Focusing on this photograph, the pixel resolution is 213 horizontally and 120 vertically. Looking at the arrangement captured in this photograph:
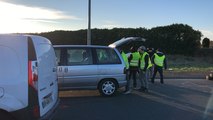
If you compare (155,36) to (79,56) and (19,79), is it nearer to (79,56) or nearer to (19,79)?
(79,56)

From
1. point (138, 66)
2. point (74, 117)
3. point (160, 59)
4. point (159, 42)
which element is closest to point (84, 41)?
point (159, 42)

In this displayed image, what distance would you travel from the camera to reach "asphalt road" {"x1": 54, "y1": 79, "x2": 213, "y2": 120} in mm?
10992

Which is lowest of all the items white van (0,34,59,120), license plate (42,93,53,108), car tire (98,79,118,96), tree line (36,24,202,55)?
car tire (98,79,118,96)

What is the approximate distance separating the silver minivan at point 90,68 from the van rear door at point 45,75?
5037mm

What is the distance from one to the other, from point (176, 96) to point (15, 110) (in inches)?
341

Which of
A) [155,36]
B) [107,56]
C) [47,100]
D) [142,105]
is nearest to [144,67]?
[107,56]

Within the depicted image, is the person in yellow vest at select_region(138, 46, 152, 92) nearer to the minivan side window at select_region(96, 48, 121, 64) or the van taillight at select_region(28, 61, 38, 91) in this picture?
the minivan side window at select_region(96, 48, 121, 64)

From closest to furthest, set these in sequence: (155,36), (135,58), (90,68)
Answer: (90,68)
(135,58)
(155,36)

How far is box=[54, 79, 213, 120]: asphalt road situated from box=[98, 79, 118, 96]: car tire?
24cm

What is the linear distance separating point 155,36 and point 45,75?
107 feet

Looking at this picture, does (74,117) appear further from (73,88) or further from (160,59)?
(160,59)

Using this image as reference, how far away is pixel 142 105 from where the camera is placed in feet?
42.0

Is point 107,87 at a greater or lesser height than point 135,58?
lesser

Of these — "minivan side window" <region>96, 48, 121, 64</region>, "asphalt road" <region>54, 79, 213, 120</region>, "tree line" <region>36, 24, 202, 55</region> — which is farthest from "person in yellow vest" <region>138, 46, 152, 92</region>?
"tree line" <region>36, 24, 202, 55</region>
